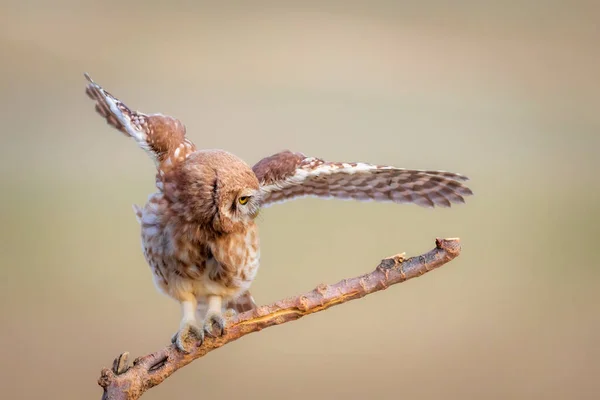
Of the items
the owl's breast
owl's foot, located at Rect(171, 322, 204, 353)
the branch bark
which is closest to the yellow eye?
the owl's breast

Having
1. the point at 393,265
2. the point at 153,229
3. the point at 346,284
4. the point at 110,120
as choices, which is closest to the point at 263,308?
the point at 346,284

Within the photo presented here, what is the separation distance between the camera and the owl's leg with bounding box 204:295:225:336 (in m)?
1.95

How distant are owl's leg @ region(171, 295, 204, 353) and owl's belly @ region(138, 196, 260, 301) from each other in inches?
1.2

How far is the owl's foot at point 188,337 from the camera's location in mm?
1884

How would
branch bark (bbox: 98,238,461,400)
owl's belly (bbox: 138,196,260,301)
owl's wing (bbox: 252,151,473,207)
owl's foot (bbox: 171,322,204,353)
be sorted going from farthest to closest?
owl's wing (bbox: 252,151,473,207) → owl's belly (bbox: 138,196,260,301) → owl's foot (bbox: 171,322,204,353) → branch bark (bbox: 98,238,461,400)

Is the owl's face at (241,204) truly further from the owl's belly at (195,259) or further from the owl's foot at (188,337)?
the owl's foot at (188,337)

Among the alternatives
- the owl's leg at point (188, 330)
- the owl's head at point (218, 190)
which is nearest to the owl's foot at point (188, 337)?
the owl's leg at point (188, 330)

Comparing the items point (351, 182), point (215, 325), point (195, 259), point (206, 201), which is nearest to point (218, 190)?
point (206, 201)

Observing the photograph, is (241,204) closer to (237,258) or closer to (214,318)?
(237,258)

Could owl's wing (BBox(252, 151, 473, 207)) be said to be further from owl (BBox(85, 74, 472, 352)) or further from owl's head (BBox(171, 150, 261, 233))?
owl's head (BBox(171, 150, 261, 233))

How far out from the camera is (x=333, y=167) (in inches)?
83.1

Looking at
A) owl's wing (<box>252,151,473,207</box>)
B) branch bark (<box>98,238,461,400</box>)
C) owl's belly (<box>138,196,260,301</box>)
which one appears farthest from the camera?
owl's wing (<box>252,151,473,207</box>)

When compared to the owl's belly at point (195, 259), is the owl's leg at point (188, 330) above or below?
below

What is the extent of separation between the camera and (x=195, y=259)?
2051 mm
